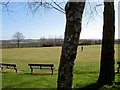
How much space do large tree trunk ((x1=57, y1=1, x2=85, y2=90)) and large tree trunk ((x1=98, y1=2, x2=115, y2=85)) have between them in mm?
5609

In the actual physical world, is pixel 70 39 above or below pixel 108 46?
above

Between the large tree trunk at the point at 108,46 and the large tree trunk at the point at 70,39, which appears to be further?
the large tree trunk at the point at 108,46

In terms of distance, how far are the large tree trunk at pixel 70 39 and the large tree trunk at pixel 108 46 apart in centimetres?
561

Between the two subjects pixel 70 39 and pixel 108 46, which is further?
pixel 108 46

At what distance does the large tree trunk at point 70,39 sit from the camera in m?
6.08

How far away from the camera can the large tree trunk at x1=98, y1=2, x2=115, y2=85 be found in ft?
37.8

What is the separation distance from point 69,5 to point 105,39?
5.73 metres

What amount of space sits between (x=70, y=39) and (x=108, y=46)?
19.0ft

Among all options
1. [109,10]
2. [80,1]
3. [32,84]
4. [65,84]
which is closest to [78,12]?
[80,1]

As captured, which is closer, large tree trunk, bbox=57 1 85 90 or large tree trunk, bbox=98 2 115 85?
large tree trunk, bbox=57 1 85 90

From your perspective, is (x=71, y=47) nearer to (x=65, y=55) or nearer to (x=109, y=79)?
(x=65, y=55)

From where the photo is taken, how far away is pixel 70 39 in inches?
241

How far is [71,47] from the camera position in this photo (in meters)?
6.10

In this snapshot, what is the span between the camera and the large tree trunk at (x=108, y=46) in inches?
454
